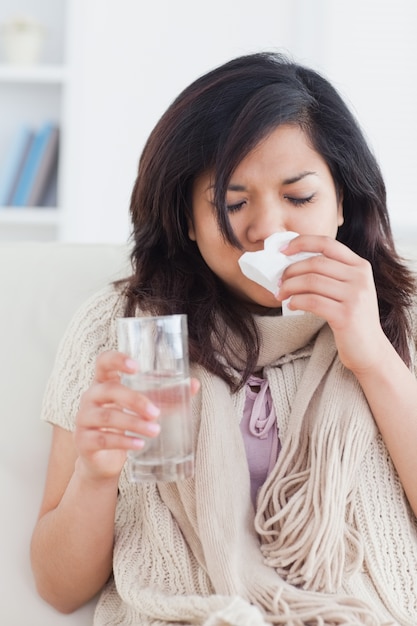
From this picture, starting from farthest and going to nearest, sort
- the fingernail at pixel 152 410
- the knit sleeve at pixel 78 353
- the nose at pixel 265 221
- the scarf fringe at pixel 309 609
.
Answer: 1. the knit sleeve at pixel 78 353
2. the nose at pixel 265 221
3. the scarf fringe at pixel 309 609
4. the fingernail at pixel 152 410

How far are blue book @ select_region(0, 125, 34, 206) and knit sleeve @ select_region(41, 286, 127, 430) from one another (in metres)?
1.93

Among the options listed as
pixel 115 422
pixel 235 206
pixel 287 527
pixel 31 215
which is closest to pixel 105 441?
pixel 115 422

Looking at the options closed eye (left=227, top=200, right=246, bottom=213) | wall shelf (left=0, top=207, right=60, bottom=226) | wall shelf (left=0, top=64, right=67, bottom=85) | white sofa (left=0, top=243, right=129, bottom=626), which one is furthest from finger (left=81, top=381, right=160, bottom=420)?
wall shelf (left=0, top=64, right=67, bottom=85)

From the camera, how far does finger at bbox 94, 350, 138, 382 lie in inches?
37.2

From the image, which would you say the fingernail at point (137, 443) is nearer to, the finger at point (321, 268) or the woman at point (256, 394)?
the woman at point (256, 394)

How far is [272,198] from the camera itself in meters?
1.22

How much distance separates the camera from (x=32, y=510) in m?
1.41

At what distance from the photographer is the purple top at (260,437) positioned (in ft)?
4.17

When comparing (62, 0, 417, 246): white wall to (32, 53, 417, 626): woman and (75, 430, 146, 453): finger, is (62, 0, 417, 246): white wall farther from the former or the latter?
(75, 430, 146, 453): finger

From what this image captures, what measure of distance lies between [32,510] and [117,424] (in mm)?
507

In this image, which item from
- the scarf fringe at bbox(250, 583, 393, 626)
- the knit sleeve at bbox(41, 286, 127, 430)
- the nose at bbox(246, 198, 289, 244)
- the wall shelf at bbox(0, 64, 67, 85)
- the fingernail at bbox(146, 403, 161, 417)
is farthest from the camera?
the wall shelf at bbox(0, 64, 67, 85)

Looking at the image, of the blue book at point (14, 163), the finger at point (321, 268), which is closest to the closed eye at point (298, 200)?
the finger at point (321, 268)

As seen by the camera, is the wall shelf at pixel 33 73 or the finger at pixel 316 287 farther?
the wall shelf at pixel 33 73

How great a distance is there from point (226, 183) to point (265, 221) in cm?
8
